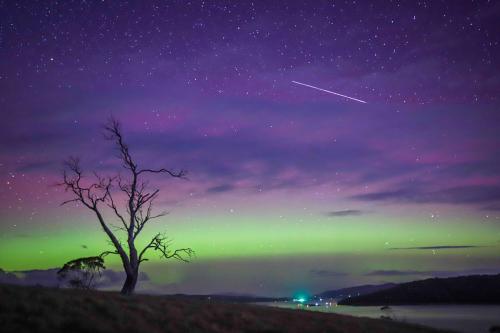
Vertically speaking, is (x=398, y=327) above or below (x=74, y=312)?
below

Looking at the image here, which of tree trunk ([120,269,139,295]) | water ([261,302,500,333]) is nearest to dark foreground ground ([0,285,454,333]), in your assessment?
tree trunk ([120,269,139,295])

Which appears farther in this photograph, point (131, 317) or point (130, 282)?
point (130, 282)

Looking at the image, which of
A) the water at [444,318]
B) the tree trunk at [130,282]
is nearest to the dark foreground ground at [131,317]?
the tree trunk at [130,282]

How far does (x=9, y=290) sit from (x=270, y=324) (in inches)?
535

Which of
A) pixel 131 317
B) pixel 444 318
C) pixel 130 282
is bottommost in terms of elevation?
pixel 444 318

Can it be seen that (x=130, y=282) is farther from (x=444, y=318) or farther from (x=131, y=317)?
(x=444, y=318)

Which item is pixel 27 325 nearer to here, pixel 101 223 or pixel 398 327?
pixel 101 223

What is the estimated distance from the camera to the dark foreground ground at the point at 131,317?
1784 cm

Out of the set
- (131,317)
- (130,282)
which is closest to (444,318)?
(130,282)

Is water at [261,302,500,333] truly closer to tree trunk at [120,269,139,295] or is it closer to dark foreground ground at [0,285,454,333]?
dark foreground ground at [0,285,454,333]

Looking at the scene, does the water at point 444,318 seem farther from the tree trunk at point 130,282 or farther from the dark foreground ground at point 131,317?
the tree trunk at point 130,282

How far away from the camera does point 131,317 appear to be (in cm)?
2108

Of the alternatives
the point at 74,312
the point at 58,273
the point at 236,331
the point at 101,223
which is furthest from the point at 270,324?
the point at 58,273

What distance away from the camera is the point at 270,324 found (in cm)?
2566
